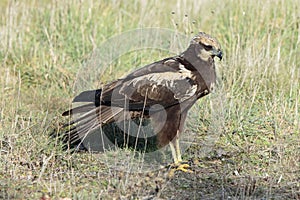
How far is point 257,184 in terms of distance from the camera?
4605 mm

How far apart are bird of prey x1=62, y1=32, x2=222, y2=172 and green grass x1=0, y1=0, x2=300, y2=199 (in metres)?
0.32

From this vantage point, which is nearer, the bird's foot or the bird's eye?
the bird's foot

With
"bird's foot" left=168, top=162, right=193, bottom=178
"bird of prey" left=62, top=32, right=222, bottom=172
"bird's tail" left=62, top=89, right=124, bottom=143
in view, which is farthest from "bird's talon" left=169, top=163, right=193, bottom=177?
"bird's tail" left=62, top=89, right=124, bottom=143

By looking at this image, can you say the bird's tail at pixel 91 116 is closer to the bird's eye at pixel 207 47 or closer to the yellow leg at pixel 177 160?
the yellow leg at pixel 177 160

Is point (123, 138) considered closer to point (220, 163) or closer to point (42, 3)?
point (220, 163)

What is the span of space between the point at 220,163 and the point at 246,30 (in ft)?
9.03

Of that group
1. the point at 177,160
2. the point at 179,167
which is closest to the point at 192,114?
the point at 177,160

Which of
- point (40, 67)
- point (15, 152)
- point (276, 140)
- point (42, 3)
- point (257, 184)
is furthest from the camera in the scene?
point (42, 3)

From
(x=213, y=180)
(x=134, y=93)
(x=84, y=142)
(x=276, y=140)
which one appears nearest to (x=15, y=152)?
(x=84, y=142)

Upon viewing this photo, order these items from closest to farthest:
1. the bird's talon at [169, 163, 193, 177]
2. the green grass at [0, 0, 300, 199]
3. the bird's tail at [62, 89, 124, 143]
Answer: the green grass at [0, 0, 300, 199] → the bird's talon at [169, 163, 193, 177] → the bird's tail at [62, 89, 124, 143]

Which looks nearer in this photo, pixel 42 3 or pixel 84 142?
pixel 84 142

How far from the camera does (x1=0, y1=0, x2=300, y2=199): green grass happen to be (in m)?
4.59

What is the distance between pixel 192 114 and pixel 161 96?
38.7 inches

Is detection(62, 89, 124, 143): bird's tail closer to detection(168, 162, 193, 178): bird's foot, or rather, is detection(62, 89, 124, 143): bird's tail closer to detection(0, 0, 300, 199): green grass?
detection(0, 0, 300, 199): green grass
